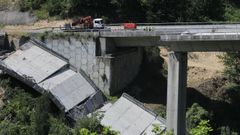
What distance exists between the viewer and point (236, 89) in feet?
189

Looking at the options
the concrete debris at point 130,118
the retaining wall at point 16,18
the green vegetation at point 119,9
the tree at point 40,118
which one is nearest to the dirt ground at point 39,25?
the retaining wall at point 16,18

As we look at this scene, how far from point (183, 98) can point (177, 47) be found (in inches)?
172

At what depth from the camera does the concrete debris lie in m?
49.2

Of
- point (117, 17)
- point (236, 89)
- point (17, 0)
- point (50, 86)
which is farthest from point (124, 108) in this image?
point (17, 0)

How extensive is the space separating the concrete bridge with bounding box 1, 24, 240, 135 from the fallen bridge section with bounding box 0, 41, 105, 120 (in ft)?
4.66

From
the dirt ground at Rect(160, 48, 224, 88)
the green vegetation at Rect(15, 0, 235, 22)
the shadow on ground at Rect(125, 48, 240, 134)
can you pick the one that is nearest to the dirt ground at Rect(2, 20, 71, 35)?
the green vegetation at Rect(15, 0, 235, 22)

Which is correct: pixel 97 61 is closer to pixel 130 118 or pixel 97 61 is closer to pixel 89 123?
pixel 130 118

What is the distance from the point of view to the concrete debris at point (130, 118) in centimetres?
4919

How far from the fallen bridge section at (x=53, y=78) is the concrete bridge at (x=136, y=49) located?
1421 millimetres

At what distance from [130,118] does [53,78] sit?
8.95 meters

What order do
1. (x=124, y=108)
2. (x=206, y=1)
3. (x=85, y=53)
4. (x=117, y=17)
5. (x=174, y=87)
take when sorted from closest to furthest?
1. (x=174, y=87)
2. (x=124, y=108)
3. (x=85, y=53)
4. (x=117, y=17)
5. (x=206, y=1)

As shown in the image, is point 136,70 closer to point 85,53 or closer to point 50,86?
point 85,53

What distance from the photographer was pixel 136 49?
60000 mm

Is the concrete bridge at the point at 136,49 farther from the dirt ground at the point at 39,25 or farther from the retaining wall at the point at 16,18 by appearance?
the retaining wall at the point at 16,18
